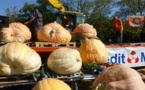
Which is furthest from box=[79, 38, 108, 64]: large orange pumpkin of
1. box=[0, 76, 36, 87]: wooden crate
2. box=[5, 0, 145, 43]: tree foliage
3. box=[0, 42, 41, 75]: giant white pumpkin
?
box=[5, 0, 145, 43]: tree foliage

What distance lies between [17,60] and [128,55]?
4.48 meters

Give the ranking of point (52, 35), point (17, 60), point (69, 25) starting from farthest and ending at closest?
point (69, 25) → point (52, 35) → point (17, 60)

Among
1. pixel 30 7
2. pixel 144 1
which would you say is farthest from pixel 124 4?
pixel 30 7

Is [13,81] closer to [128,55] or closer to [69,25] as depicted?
[128,55]

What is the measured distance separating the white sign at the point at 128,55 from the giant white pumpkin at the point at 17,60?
340 centimetres

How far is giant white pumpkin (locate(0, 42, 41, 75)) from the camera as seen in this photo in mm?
2977

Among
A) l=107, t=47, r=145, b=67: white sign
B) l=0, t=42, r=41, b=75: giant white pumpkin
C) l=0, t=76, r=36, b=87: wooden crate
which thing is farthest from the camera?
l=107, t=47, r=145, b=67: white sign

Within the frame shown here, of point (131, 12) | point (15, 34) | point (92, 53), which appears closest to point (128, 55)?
point (92, 53)

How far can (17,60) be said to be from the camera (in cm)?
297

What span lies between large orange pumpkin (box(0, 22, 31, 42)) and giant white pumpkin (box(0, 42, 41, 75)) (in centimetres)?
135

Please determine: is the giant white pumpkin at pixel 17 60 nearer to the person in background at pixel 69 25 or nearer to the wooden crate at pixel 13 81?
the wooden crate at pixel 13 81

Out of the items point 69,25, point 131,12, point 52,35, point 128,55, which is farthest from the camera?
point 131,12

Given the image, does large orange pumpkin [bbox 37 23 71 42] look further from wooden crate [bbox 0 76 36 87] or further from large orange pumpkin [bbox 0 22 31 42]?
wooden crate [bbox 0 76 36 87]

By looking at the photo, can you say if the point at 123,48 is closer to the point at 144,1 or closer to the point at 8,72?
the point at 8,72
